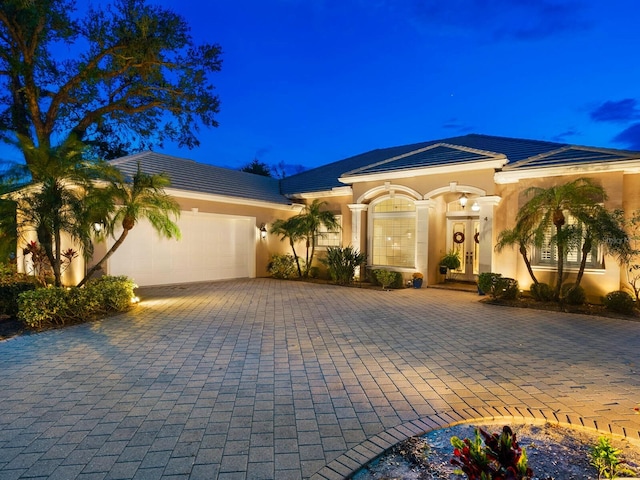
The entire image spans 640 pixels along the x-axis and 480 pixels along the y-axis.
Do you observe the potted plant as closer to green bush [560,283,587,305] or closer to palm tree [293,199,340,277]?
green bush [560,283,587,305]

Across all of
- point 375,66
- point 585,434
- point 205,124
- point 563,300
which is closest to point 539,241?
point 563,300

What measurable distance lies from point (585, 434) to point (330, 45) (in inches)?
1177

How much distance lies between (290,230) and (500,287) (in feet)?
26.8

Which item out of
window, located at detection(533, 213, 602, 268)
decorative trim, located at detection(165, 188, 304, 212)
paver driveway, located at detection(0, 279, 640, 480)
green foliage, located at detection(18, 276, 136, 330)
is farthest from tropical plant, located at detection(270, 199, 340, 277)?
window, located at detection(533, 213, 602, 268)

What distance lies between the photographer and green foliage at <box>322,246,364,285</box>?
43.5 ft

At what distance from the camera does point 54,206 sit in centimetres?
727

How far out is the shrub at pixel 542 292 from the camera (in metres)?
9.70

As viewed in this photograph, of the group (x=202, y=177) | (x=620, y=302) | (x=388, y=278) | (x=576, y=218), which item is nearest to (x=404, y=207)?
(x=388, y=278)

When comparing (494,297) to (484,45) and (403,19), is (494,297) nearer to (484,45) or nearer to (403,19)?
(403,19)

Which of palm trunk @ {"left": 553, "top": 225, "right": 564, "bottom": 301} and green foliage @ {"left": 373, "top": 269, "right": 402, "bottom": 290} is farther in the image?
green foliage @ {"left": 373, "top": 269, "right": 402, "bottom": 290}

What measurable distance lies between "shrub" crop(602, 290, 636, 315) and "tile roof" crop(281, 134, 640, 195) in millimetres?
3558

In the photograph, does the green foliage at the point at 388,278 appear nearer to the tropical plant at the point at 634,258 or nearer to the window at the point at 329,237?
the window at the point at 329,237

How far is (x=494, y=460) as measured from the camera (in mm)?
2189

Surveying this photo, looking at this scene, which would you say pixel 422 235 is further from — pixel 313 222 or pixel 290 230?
pixel 290 230
